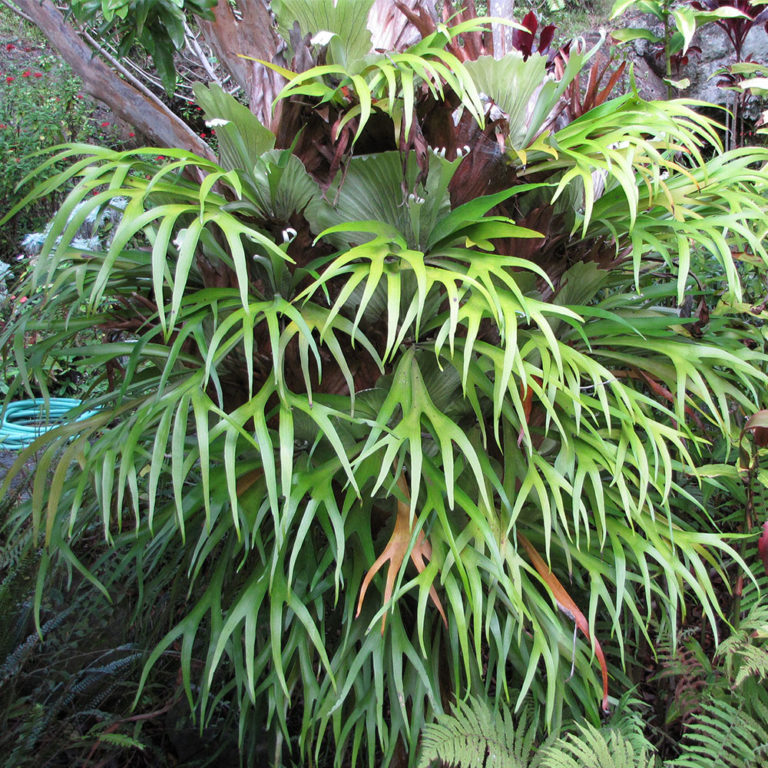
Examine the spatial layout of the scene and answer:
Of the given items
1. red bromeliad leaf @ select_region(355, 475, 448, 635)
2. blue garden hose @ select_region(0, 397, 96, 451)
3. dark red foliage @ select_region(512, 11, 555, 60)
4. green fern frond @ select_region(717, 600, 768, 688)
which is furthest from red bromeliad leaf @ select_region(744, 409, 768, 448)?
blue garden hose @ select_region(0, 397, 96, 451)

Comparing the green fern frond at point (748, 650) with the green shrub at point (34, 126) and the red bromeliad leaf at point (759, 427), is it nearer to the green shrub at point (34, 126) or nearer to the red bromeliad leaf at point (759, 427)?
the red bromeliad leaf at point (759, 427)

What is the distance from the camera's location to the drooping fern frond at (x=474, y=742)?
101cm

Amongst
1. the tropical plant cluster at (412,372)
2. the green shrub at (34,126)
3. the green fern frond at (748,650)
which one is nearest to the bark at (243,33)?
the tropical plant cluster at (412,372)

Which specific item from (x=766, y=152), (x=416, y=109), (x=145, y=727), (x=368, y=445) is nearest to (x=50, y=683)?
(x=145, y=727)

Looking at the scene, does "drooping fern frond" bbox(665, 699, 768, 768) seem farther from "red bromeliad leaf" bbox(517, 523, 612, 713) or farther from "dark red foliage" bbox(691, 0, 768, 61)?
"dark red foliage" bbox(691, 0, 768, 61)

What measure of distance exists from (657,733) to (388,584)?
0.87 meters

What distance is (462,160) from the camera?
48.0 inches

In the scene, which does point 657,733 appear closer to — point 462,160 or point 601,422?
point 601,422

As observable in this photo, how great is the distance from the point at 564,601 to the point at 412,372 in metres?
0.47

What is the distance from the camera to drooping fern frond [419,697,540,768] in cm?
101

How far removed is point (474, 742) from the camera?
106cm

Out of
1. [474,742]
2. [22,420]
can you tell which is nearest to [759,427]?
[474,742]

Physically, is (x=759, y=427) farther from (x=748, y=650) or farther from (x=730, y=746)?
(x=730, y=746)

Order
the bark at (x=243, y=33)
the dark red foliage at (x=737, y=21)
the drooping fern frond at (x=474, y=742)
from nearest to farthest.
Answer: the drooping fern frond at (x=474, y=742), the bark at (x=243, y=33), the dark red foliage at (x=737, y=21)
